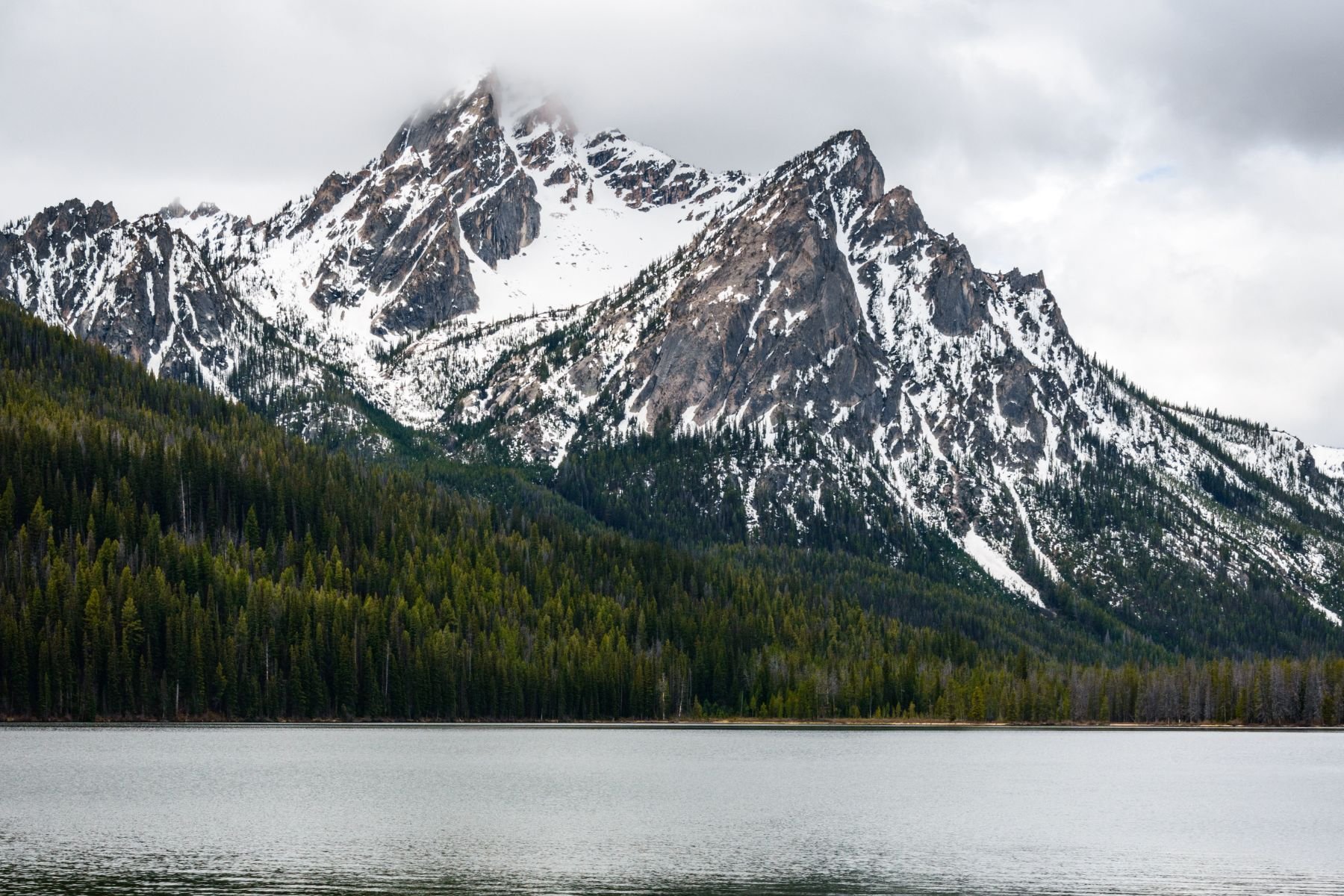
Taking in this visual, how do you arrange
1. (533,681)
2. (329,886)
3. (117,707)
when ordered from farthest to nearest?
(533,681), (117,707), (329,886)

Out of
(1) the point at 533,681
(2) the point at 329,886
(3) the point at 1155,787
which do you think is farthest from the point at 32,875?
(1) the point at 533,681

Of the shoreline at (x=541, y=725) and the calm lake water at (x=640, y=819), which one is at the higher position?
the calm lake water at (x=640, y=819)

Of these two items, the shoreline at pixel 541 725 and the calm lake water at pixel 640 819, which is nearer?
the calm lake water at pixel 640 819

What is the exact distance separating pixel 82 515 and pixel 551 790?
113807mm

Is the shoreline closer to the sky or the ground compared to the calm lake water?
closer to the ground

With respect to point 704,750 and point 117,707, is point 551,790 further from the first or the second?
point 117,707

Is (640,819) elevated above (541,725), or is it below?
above

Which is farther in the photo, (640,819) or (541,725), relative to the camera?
(541,725)

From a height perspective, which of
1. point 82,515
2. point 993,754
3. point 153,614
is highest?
point 82,515

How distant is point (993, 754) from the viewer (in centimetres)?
14462

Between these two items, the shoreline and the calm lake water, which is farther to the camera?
the shoreline

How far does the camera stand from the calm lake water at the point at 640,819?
209 ft

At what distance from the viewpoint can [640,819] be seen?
85.0 m

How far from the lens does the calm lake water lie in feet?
209
